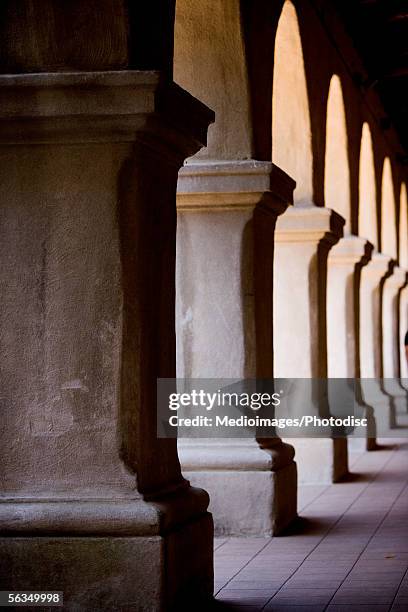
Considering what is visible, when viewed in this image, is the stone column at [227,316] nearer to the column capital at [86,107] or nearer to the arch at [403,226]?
the column capital at [86,107]

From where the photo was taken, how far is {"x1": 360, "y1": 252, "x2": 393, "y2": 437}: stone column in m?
17.6

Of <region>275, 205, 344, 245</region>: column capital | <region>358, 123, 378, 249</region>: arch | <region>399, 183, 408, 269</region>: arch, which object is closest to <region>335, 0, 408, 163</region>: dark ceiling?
<region>358, 123, 378, 249</region>: arch

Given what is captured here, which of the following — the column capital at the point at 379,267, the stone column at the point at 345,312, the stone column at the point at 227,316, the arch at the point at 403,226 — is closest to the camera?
the stone column at the point at 227,316

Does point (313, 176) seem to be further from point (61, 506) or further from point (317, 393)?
point (61, 506)

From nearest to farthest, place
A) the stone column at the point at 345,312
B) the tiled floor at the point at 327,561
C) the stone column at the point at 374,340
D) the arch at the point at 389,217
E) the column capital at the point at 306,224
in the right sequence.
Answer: the tiled floor at the point at 327,561 < the column capital at the point at 306,224 < the stone column at the point at 345,312 < the stone column at the point at 374,340 < the arch at the point at 389,217

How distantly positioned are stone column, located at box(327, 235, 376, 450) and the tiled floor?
11.2 ft

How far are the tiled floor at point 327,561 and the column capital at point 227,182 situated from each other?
2.35m

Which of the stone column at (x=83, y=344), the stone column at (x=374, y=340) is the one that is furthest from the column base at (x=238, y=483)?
the stone column at (x=374, y=340)

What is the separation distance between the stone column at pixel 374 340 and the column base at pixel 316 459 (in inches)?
233

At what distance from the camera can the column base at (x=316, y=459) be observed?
11516mm

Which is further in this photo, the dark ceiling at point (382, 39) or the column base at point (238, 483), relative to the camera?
the dark ceiling at point (382, 39)

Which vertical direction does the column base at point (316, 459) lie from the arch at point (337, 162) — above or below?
below

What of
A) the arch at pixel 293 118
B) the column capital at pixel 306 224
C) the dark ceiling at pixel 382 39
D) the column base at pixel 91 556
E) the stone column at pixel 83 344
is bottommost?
the column base at pixel 91 556

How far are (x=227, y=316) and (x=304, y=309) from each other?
3.02 m
